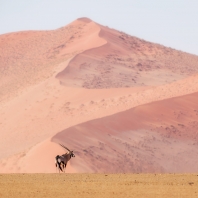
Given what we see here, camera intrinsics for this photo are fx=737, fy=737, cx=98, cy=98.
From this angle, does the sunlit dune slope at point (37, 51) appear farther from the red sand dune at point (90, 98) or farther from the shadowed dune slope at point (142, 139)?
the shadowed dune slope at point (142, 139)

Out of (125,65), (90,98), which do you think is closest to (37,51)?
(125,65)

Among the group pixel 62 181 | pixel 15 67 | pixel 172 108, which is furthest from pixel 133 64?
pixel 62 181

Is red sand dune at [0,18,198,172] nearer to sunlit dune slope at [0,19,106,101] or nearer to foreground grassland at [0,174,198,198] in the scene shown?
sunlit dune slope at [0,19,106,101]

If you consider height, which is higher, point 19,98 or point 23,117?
point 19,98

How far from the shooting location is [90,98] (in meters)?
66.5

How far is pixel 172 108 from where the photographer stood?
2285 inches

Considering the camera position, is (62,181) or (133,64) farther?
(133,64)

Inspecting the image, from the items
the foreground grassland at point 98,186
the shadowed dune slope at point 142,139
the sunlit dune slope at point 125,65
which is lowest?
the foreground grassland at point 98,186

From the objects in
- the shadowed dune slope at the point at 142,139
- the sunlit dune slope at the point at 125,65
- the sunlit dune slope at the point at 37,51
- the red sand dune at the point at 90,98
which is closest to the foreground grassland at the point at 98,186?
the red sand dune at the point at 90,98

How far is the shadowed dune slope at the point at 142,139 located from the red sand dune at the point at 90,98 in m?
0.08

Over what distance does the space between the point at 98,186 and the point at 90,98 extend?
140ft

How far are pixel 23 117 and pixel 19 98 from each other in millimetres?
10806

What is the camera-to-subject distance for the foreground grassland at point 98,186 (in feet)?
70.9

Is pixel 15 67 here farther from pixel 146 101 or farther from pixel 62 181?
pixel 62 181
